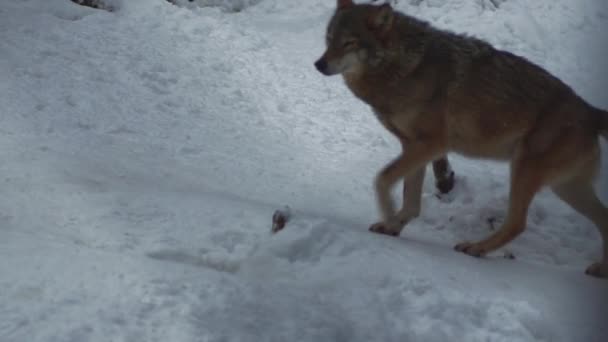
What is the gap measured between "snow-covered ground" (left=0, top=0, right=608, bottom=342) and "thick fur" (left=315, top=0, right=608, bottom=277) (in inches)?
23.3

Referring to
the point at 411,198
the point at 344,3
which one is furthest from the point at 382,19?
the point at 411,198

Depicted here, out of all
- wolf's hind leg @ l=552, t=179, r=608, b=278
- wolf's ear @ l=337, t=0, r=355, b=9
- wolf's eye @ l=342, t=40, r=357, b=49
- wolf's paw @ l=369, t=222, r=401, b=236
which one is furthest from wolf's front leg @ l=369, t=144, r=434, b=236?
wolf's ear @ l=337, t=0, r=355, b=9

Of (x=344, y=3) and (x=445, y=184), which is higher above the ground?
(x=344, y=3)

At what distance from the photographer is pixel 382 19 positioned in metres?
4.96

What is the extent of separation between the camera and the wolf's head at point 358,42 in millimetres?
5004

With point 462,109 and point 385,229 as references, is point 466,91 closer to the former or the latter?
point 462,109

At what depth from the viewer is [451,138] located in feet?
16.6

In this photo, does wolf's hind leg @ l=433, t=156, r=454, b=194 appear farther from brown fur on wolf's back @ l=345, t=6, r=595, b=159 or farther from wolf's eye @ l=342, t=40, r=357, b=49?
wolf's eye @ l=342, t=40, r=357, b=49

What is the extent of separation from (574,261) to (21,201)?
14.2 feet

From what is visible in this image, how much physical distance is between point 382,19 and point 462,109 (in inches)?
35.8

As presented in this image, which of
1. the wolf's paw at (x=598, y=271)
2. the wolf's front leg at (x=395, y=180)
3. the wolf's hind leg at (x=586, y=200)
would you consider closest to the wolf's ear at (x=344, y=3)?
the wolf's front leg at (x=395, y=180)

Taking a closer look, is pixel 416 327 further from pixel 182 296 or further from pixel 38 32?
pixel 38 32

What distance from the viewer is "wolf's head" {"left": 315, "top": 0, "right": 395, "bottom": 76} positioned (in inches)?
197

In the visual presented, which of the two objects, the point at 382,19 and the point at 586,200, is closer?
the point at 382,19
